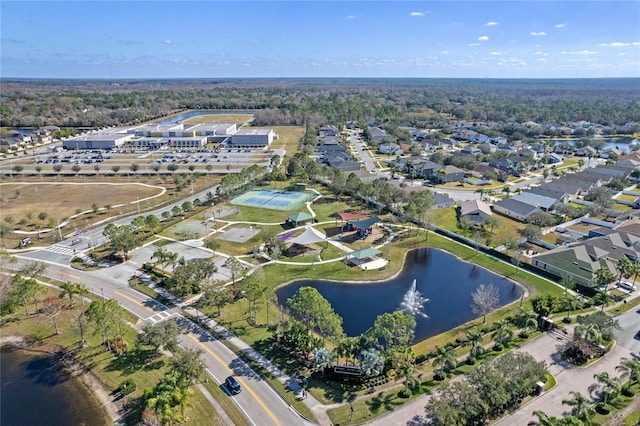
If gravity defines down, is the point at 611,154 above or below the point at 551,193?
above

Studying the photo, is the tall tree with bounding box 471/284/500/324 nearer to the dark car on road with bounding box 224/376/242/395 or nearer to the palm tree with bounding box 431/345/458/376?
the palm tree with bounding box 431/345/458/376

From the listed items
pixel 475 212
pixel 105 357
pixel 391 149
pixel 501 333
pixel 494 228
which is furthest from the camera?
pixel 391 149

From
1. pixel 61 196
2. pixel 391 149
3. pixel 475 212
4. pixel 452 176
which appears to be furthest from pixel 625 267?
pixel 61 196

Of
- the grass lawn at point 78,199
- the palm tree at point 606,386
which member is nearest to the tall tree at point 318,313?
the palm tree at point 606,386

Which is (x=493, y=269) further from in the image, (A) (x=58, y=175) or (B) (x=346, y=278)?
(A) (x=58, y=175)

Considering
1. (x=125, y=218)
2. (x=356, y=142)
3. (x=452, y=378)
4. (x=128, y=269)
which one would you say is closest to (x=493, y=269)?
(x=452, y=378)

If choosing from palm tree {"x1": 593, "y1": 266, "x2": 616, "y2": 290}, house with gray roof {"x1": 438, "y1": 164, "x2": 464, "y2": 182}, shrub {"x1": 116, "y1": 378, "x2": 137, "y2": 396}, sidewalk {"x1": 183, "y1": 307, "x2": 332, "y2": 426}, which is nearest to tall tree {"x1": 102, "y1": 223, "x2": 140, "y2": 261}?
sidewalk {"x1": 183, "y1": 307, "x2": 332, "y2": 426}

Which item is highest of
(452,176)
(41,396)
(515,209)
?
(452,176)

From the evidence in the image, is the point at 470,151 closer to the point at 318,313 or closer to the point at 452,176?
the point at 452,176
